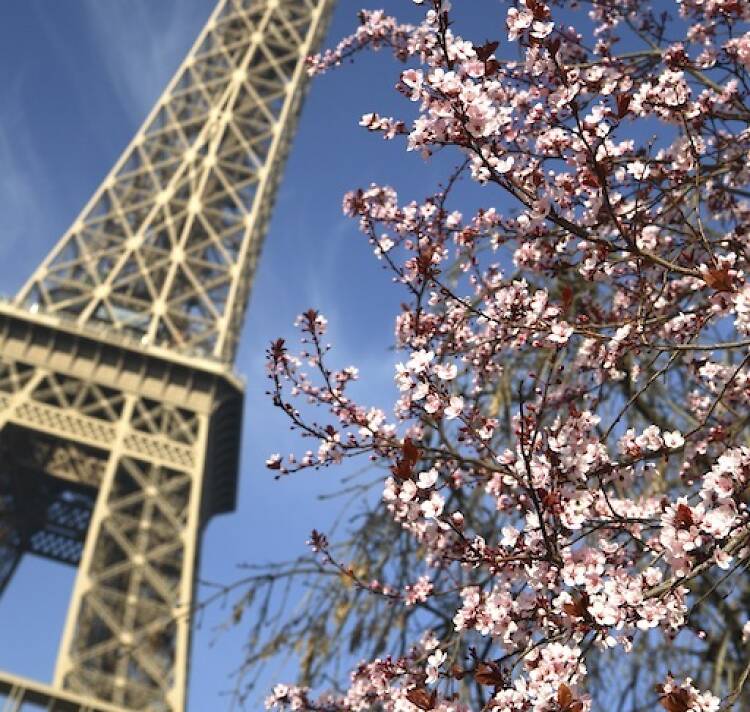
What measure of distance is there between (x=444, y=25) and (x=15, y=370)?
2431 centimetres

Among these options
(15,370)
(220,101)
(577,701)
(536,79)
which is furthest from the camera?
(220,101)

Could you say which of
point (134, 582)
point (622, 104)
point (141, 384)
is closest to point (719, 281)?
point (622, 104)

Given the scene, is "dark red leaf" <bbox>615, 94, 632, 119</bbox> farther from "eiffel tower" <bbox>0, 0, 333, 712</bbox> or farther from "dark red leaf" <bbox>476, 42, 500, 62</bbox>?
"eiffel tower" <bbox>0, 0, 333, 712</bbox>

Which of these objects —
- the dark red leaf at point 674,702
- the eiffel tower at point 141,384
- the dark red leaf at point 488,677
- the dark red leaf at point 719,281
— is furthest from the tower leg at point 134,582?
the dark red leaf at point 719,281

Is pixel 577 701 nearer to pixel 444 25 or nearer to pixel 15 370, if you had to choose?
pixel 444 25

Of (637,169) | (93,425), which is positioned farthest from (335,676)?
(93,425)

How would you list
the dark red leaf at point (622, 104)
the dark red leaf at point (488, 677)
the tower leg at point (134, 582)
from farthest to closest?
the tower leg at point (134, 582) → the dark red leaf at point (622, 104) → the dark red leaf at point (488, 677)

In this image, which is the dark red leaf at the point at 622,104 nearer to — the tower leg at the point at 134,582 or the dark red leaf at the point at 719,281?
the dark red leaf at the point at 719,281

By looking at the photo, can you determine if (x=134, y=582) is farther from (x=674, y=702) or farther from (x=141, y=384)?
(x=674, y=702)

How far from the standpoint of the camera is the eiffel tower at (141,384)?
22.4m

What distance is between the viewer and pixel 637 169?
11.8ft

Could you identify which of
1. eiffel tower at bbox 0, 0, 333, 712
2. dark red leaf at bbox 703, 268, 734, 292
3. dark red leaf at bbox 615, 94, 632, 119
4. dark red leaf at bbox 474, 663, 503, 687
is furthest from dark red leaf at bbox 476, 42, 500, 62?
eiffel tower at bbox 0, 0, 333, 712

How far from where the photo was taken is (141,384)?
2583 cm

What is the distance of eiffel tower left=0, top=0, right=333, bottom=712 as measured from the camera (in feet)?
73.6
